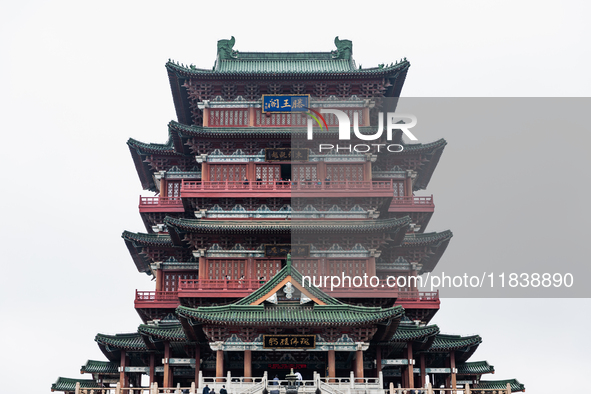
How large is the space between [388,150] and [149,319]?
68.7ft

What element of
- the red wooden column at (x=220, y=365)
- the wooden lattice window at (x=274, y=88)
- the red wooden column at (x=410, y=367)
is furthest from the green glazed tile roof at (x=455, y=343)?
the wooden lattice window at (x=274, y=88)

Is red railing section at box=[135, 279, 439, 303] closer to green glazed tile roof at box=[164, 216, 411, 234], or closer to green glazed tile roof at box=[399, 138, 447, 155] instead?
green glazed tile roof at box=[164, 216, 411, 234]

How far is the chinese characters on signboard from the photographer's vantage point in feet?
172

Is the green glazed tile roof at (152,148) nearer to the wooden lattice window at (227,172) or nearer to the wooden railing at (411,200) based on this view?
the wooden lattice window at (227,172)

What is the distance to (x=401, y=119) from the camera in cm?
5425

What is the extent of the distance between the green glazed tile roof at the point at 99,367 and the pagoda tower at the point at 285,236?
109 millimetres

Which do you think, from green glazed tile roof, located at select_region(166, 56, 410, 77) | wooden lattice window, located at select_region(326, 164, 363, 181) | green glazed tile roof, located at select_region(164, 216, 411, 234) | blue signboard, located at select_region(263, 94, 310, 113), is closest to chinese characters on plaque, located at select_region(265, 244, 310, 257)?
green glazed tile roof, located at select_region(164, 216, 411, 234)

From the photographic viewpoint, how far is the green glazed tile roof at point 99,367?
49.1m

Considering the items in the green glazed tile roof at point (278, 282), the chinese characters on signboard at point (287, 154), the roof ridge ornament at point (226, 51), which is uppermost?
the roof ridge ornament at point (226, 51)

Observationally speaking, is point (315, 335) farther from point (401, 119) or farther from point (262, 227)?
point (401, 119)

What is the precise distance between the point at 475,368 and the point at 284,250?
15.2 m

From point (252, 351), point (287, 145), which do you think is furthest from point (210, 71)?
point (252, 351)

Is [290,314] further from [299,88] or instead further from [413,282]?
[299,88]

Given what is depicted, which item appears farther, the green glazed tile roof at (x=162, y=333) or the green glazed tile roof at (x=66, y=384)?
the green glazed tile roof at (x=66, y=384)
